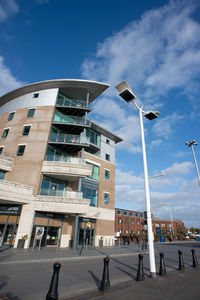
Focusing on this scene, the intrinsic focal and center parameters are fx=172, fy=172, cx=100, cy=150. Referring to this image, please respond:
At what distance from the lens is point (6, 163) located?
20.5m

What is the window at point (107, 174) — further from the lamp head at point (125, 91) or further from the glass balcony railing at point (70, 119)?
the lamp head at point (125, 91)

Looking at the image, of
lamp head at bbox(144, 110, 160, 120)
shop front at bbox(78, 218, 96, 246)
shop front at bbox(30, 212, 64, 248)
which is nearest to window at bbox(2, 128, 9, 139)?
shop front at bbox(30, 212, 64, 248)

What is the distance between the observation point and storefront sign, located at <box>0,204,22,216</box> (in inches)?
714

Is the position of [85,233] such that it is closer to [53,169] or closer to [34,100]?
[53,169]

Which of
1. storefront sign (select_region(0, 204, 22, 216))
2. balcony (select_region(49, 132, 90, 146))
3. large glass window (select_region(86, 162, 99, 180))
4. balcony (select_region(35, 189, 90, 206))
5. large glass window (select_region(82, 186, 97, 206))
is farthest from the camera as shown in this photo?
large glass window (select_region(86, 162, 99, 180))

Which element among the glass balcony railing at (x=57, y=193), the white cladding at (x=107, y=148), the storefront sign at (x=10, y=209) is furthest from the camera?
the white cladding at (x=107, y=148)

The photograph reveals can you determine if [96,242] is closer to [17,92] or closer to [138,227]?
[17,92]

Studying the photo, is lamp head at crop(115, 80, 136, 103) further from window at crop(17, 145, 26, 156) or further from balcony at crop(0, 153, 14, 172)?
balcony at crop(0, 153, 14, 172)

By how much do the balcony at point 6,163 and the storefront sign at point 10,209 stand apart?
4.32 m

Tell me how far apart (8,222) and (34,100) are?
665 inches

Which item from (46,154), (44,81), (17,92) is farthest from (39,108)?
(46,154)

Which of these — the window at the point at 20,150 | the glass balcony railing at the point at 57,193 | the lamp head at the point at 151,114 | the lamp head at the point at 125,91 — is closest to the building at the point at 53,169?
the window at the point at 20,150

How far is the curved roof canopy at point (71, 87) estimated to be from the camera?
25.1m

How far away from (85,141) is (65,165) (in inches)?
177
